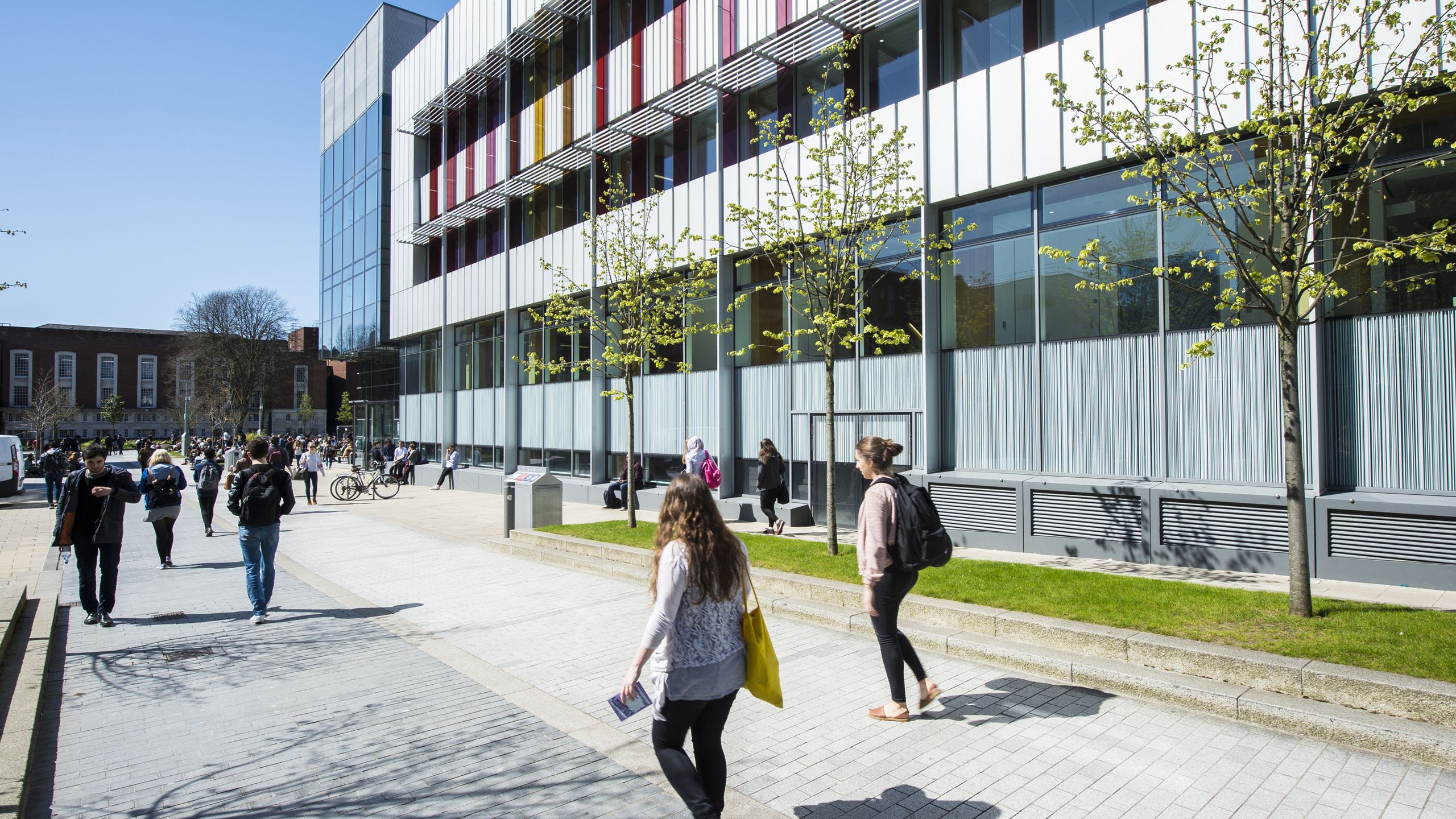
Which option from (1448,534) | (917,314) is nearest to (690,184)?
(917,314)

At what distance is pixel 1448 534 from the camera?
27.1 feet

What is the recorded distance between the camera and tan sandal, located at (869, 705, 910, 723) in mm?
5266

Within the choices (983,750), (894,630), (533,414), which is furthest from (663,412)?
(983,750)

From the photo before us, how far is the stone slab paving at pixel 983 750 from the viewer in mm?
4125

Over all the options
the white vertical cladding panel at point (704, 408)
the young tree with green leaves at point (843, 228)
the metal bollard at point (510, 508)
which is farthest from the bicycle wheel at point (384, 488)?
the young tree with green leaves at point (843, 228)

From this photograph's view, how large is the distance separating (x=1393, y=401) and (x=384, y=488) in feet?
81.2

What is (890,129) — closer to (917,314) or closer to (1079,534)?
(917,314)

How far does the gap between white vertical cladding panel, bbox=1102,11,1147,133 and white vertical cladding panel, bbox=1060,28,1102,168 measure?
119mm

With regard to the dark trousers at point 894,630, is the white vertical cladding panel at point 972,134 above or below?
above

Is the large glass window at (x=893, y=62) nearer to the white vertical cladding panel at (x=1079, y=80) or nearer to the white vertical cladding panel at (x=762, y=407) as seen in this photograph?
the white vertical cladding panel at (x=1079, y=80)

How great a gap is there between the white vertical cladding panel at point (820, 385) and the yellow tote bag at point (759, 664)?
11071 millimetres

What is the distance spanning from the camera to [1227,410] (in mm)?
10141

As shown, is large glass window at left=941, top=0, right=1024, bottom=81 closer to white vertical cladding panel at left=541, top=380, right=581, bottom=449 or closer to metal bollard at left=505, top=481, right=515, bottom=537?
metal bollard at left=505, top=481, right=515, bottom=537

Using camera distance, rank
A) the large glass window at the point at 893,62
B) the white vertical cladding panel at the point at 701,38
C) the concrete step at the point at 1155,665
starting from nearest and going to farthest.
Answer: the concrete step at the point at 1155,665 → the large glass window at the point at 893,62 → the white vertical cladding panel at the point at 701,38
